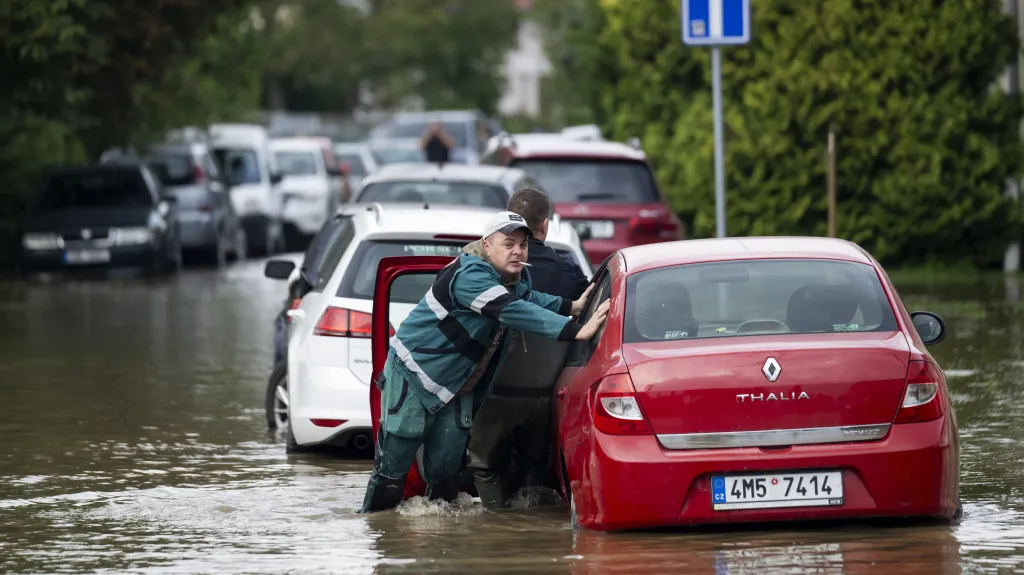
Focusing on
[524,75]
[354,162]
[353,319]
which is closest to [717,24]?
[353,319]

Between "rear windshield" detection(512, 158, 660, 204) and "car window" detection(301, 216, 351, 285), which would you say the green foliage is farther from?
"car window" detection(301, 216, 351, 285)

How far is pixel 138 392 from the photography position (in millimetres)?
15234

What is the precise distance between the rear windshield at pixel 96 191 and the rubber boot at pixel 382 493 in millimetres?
19556

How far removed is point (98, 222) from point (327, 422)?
17.7 metres

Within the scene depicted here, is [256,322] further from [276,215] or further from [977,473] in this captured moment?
[276,215]

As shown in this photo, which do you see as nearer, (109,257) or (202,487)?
(202,487)

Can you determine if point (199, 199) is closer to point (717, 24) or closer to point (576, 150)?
point (576, 150)

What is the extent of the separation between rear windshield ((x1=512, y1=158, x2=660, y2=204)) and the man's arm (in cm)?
1073

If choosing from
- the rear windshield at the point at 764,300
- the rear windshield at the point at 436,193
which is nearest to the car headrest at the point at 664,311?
the rear windshield at the point at 764,300

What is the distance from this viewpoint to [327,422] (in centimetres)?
1131

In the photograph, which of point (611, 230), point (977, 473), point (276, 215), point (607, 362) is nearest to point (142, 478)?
point (607, 362)

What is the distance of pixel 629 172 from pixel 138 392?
20.9 feet

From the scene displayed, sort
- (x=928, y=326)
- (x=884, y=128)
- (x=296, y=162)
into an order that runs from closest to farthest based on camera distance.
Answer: (x=928, y=326) → (x=884, y=128) → (x=296, y=162)

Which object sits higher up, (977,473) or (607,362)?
(607,362)
